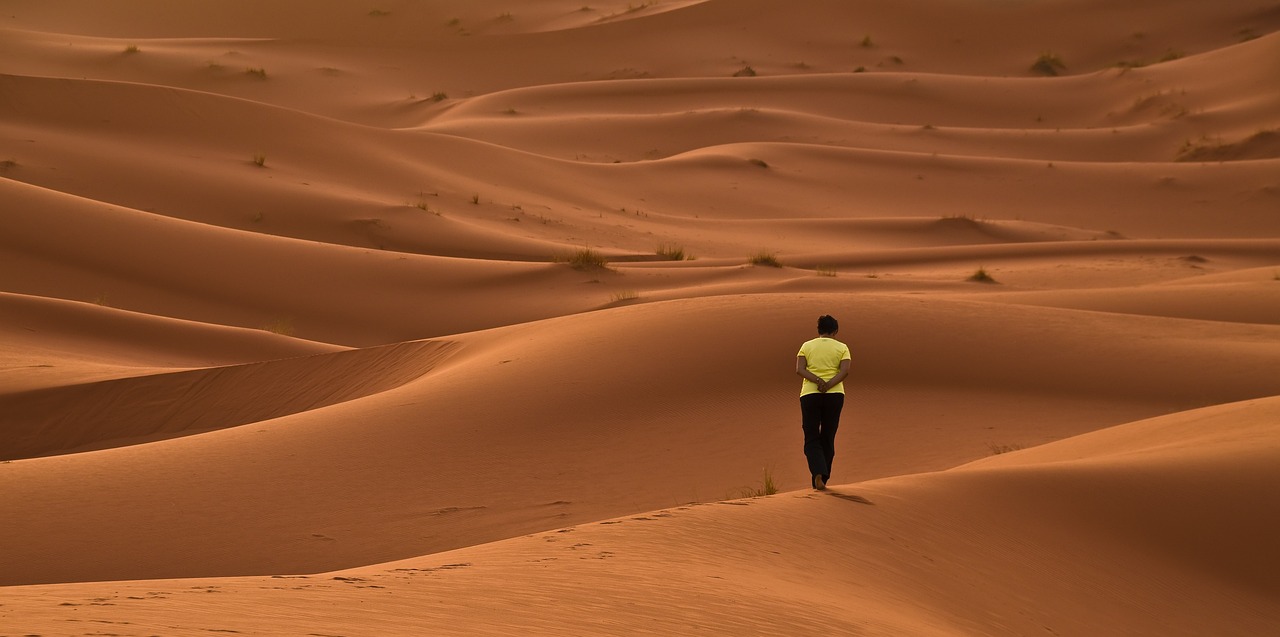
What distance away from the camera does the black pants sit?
7.07 m

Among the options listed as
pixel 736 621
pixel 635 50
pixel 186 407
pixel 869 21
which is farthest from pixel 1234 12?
pixel 736 621

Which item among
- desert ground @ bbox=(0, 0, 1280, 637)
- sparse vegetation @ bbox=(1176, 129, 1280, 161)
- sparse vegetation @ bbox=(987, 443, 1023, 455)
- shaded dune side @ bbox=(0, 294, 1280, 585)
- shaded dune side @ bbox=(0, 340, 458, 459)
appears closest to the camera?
desert ground @ bbox=(0, 0, 1280, 637)

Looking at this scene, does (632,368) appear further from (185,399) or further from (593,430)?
(185,399)

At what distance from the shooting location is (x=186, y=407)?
1181 cm

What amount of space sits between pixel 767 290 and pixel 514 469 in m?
7.97

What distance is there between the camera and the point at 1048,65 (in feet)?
144

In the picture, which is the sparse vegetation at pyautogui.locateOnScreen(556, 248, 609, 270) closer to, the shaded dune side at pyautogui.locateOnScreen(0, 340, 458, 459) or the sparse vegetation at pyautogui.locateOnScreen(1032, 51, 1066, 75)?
the shaded dune side at pyautogui.locateOnScreen(0, 340, 458, 459)

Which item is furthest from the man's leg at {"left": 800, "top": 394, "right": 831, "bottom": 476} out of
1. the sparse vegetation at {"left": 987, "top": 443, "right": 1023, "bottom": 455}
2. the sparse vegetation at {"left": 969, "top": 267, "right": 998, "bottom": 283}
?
the sparse vegetation at {"left": 969, "top": 267, "right": 998, "bottom": 283}

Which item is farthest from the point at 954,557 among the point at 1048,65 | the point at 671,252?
the point at 1048,65

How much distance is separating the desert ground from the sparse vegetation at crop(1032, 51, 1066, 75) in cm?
707

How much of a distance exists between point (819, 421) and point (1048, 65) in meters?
40.2

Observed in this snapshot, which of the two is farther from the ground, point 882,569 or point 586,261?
point 586,261

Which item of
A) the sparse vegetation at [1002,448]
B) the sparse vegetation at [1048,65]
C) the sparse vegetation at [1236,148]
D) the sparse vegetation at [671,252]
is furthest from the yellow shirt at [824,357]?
the sparse vegetation at [1048,65]

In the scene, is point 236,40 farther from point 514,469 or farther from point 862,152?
point 514,469
